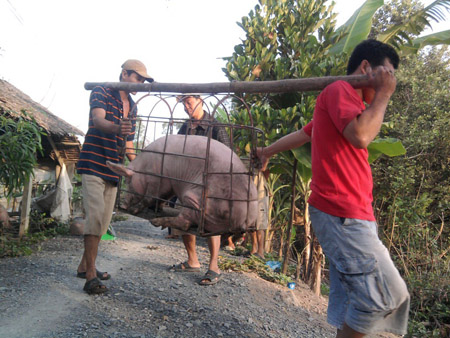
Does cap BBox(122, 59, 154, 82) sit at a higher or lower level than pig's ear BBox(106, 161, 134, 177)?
higher

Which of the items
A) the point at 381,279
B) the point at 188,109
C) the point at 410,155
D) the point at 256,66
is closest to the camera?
the point at 381,279

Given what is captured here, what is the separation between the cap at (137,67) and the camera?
3.22 meters

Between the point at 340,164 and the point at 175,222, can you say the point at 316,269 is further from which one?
the point at 340,164

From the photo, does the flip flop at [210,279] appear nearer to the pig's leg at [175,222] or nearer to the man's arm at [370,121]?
the pig's leg at [175,222]

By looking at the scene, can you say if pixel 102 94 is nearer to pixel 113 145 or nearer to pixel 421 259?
pixel 113 145

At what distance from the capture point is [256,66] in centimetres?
586

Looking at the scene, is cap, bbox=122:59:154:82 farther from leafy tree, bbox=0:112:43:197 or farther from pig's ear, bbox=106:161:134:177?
leafy tree, bbox=0:112:43:197

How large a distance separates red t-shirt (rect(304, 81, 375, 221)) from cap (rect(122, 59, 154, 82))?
193 centimetres

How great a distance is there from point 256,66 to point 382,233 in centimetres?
420

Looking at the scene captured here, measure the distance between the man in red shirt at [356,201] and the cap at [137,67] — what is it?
6.25 feet

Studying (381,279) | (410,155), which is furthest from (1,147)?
(410,155)

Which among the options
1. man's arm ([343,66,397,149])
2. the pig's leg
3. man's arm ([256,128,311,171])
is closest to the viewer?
man's arm ([343,66,397,149])

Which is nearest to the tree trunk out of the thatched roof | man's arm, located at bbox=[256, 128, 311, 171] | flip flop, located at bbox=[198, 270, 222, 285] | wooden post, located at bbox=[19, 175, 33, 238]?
flip flop, located at bbox=[198, 270, 222, 285]

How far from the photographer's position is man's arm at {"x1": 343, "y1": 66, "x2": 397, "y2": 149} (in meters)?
1.60
